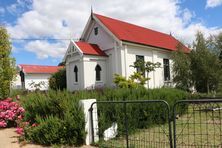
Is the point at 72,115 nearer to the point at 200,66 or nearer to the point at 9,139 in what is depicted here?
the point at 9,139

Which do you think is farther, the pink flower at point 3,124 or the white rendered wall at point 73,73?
the white rendered wall at point 73,73

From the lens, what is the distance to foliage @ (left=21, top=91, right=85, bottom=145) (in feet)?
23.0

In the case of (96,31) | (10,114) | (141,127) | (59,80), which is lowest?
(141,127)

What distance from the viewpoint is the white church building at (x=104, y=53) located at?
2097 centimetres

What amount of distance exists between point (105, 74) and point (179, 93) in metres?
10.7

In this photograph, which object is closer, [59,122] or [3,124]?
[59,122]

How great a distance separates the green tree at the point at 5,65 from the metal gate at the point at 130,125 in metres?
7.30

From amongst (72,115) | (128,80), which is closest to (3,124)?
(72,115)

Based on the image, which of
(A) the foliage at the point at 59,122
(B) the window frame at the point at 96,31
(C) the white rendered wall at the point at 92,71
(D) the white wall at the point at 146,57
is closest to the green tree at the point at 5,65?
(A) the foliage at the point at 59,122

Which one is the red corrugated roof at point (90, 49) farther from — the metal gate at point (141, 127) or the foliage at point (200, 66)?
the metal gate at point (141, 127)

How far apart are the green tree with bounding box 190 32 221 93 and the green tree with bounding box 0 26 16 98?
1559 cm

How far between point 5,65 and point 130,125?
8.33 meters

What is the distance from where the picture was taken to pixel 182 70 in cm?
2316

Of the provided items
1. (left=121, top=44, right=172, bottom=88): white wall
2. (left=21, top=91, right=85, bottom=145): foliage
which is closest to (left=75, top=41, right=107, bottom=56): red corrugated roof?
(left=121, top=44, right=172, bottom=88): white wall
